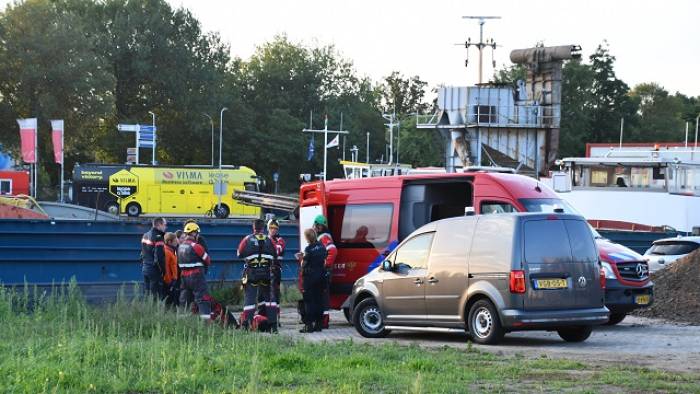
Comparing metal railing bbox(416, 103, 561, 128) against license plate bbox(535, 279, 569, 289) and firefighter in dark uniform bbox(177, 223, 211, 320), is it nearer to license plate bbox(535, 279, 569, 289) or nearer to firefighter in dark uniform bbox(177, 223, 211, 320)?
firefighter in dark uniform bbox(177, 223, 211, 320)

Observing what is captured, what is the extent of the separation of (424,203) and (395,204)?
1.75ft

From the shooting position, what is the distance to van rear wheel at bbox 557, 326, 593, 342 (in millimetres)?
16156

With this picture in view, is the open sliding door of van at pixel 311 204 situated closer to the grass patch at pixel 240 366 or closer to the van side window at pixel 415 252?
the van side window at pixel 415 252

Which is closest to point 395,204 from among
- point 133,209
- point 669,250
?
point 669,250

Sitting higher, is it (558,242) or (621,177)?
(621,177)

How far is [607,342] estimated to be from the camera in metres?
16.2

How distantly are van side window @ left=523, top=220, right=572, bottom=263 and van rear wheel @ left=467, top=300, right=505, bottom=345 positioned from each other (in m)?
0.96

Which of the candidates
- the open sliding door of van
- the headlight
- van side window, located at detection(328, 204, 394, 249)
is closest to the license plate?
the headlight

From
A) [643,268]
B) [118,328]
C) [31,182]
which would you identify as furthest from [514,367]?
[31,182]

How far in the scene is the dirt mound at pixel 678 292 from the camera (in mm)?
20734

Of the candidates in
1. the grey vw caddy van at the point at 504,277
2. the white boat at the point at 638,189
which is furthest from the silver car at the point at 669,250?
the white boat at the point at 638,189

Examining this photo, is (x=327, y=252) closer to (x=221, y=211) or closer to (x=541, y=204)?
(x=541, y=204)

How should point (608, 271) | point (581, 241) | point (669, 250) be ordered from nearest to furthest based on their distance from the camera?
point (581, 241) < point (608, 271) < point (669, 250)

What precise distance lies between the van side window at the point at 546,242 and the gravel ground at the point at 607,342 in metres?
1.24
